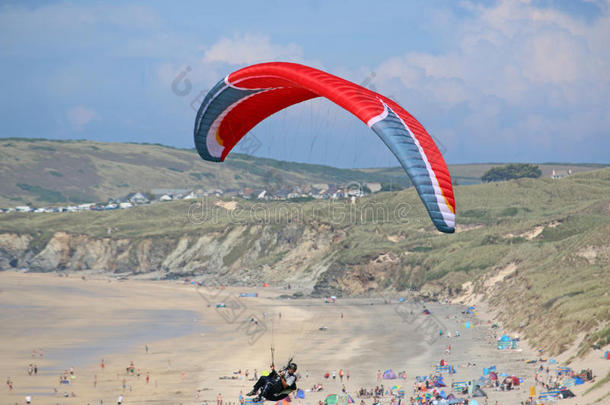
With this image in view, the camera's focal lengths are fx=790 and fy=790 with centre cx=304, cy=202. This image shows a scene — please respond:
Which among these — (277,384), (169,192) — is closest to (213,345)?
(277,384)

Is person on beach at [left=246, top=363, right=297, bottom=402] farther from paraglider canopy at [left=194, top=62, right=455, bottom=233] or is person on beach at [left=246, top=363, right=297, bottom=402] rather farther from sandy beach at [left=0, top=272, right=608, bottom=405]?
sandy beach at [left=0, top=272, right=608, bottom=405]

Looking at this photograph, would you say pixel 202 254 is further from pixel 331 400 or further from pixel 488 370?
pixel 331 400

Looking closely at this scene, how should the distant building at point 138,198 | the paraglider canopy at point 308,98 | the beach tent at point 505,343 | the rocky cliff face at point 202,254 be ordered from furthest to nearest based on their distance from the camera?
the distant building at point 138,198 → the rocky cliff face at point 202,254 → the beach tent at point 505,343 → the paraglider canopy at point 308,98

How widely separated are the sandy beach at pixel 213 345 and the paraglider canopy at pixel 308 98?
11.9 m

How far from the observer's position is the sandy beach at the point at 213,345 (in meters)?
30.1

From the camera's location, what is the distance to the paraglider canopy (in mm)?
13383

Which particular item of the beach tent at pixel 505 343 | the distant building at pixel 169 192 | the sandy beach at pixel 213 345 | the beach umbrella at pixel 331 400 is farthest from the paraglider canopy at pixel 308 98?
the distant building at pixel 169 192

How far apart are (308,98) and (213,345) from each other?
22666 mm

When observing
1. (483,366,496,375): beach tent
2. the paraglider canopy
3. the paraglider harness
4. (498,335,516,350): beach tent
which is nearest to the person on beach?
the paraglider harness

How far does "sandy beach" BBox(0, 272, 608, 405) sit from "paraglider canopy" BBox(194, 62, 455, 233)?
11.9 m

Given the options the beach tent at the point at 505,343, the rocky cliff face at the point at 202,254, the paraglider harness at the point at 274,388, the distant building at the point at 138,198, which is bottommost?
the beach tent at the point at 505,343

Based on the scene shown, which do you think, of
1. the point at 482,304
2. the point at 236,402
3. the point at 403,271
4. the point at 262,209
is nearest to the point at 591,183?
the point at 262,209

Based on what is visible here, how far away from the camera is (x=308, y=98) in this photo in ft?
65.2

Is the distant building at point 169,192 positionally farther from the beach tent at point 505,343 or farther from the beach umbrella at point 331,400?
the beach umbrella at point 331,400
